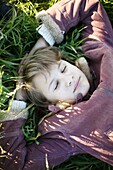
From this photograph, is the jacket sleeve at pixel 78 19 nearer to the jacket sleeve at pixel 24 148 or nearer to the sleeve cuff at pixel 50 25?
the sleeve cuff at pixel 50 25

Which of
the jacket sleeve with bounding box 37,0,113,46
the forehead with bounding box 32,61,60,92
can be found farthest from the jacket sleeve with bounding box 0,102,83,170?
the jacket sleeve with bounding box 37,0,113,46

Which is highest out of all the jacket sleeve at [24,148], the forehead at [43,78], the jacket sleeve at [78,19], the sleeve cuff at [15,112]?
the jacket sleeve at [78,19]

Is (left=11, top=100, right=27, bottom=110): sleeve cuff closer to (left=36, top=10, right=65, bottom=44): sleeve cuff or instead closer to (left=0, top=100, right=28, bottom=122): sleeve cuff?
(left=0, top=100, right=28, bottom=122): sleeve cuff

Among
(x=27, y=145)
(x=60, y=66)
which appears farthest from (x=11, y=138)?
(x=60, y=66)

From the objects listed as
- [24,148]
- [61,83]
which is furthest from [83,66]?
[24,148]

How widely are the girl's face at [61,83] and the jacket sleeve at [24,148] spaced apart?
0.12 metres

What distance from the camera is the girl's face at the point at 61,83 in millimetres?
1773

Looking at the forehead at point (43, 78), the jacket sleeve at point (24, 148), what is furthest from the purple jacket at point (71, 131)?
the forehead at point (43, 78)

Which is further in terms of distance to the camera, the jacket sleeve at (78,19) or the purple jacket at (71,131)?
the jacket sleeve at (78,19)

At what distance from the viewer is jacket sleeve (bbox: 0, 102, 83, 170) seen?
171 cm

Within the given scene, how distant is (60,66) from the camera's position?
181 centimetres

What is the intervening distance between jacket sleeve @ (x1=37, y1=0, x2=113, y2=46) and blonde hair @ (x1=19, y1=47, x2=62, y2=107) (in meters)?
0.13

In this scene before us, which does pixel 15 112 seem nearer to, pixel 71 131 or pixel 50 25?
pixel 71 131

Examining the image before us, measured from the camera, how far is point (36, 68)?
180 centimetres
